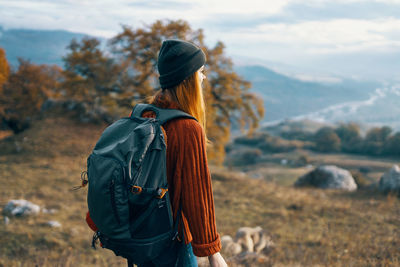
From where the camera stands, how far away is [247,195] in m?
13.0

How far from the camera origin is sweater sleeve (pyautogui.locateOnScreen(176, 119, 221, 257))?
4.97ft

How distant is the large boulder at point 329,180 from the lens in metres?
16.2

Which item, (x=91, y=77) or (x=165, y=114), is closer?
(x=165, y=114)

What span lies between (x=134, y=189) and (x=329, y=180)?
17.0 meters

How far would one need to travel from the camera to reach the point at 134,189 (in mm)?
1388

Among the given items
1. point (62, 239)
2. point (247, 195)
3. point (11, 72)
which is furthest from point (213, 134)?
point (11, 72)

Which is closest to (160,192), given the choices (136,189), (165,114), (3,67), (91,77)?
(136,189)

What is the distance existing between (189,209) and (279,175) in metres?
34.0

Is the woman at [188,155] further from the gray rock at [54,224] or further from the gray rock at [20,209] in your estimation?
the gray rock at [20,209]

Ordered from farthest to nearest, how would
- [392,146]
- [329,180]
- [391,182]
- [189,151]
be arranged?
[392,146] < [329,180] < [391,182] < [189,151]

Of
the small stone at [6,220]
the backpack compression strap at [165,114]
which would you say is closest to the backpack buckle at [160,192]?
the backpack compression strap at [165,114]

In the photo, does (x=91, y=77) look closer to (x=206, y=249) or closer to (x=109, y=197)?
(x=109, y=197)

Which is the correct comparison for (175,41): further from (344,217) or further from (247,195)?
(247,195)

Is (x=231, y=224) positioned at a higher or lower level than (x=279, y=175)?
higher
